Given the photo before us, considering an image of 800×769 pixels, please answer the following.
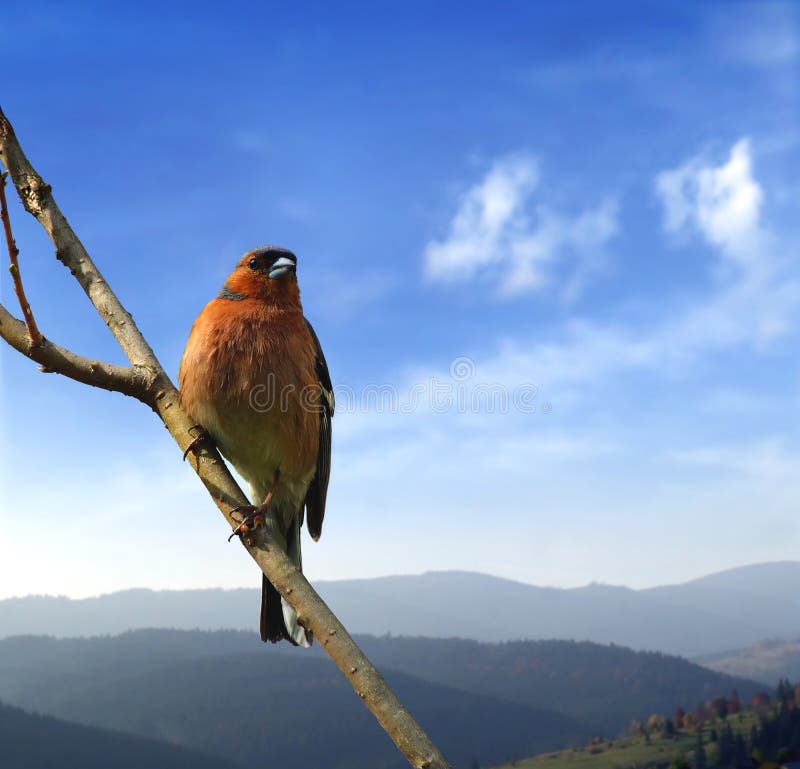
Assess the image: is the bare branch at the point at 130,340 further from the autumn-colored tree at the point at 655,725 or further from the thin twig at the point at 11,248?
the autumn-colored tree at the point at 655,725

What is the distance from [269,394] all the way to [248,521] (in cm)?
Result: 201

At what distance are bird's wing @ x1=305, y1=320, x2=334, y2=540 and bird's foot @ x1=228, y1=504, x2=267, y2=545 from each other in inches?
99.8

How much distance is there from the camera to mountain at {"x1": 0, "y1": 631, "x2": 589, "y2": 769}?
144625 mm

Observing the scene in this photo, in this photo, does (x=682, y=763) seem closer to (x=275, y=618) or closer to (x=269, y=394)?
(x=275, y=618)

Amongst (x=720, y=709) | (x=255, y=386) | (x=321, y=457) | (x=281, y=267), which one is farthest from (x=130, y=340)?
(x=720, y=709)

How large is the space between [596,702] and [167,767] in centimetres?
8889

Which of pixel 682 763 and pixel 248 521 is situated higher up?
pixel 248 521

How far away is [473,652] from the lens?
180 meters

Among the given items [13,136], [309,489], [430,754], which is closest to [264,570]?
[430,754]

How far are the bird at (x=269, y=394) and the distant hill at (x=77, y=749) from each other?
141386mm

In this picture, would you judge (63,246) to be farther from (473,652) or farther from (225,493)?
(473,652)

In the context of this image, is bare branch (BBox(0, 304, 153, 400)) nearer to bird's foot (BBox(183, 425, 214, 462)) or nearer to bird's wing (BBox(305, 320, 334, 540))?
bird's foot (BBox(183, 425, 214, 462))

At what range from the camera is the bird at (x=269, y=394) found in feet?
23.6

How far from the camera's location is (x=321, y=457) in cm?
829
